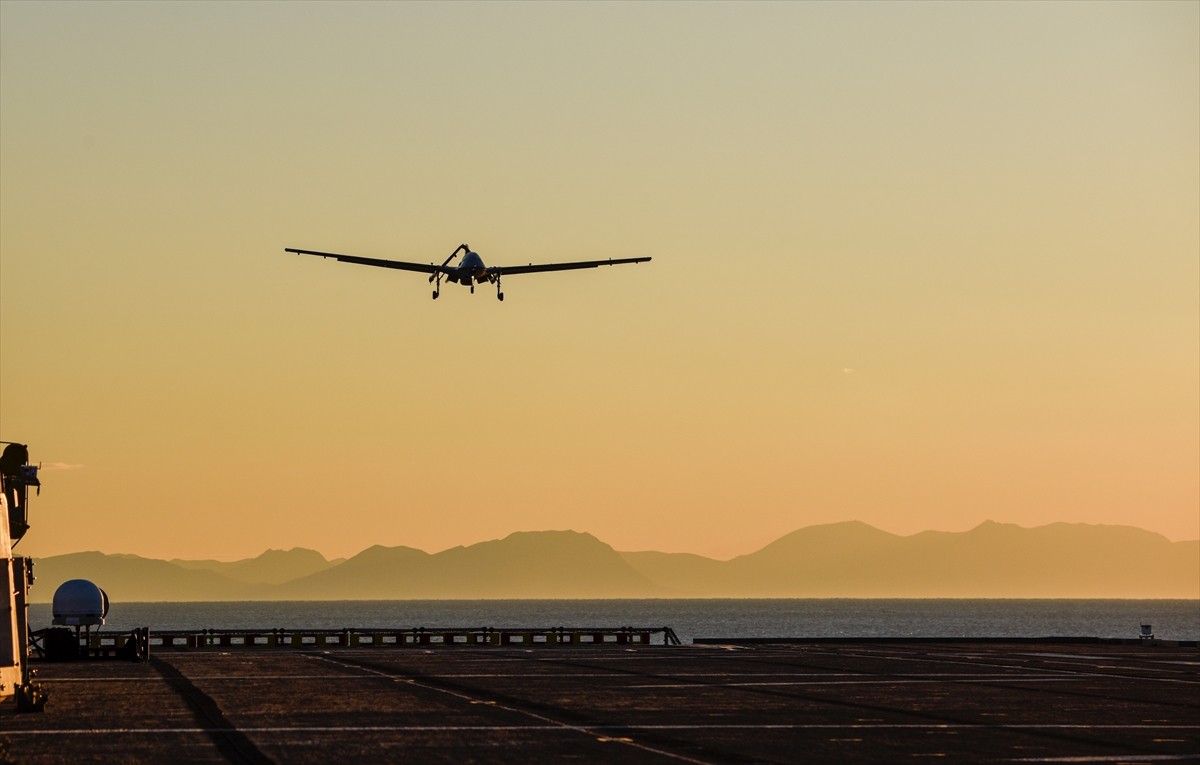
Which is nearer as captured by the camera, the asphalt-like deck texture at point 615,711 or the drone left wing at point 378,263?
the asphalt-like deck texture at point 615,711

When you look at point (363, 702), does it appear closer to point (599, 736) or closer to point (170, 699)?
point (170, 699)

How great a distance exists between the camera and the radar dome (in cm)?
7788

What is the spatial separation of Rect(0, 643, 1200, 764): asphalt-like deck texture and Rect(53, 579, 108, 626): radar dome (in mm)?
5630

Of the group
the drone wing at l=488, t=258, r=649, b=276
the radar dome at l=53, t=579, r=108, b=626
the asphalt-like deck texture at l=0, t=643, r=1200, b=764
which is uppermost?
the drone wing at l=488, t=258, r=649, b=276

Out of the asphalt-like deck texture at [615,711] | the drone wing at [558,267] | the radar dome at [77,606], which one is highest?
the drone wing at [558,267]

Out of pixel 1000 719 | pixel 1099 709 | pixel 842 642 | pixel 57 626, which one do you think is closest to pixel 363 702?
pixel 1000 719

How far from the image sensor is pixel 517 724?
132ft

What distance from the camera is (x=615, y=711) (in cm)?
4438

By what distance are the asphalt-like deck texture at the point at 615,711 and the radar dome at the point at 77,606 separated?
5.63 meters

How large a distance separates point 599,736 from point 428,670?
28449 mm

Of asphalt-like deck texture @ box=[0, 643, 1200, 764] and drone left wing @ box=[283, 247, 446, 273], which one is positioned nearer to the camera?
asphalt-like deck texture @ box=[0, 643, 1200, 764]

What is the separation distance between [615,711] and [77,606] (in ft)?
144

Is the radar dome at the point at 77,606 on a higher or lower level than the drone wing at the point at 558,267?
lower

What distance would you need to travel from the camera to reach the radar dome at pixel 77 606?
77.9 m
